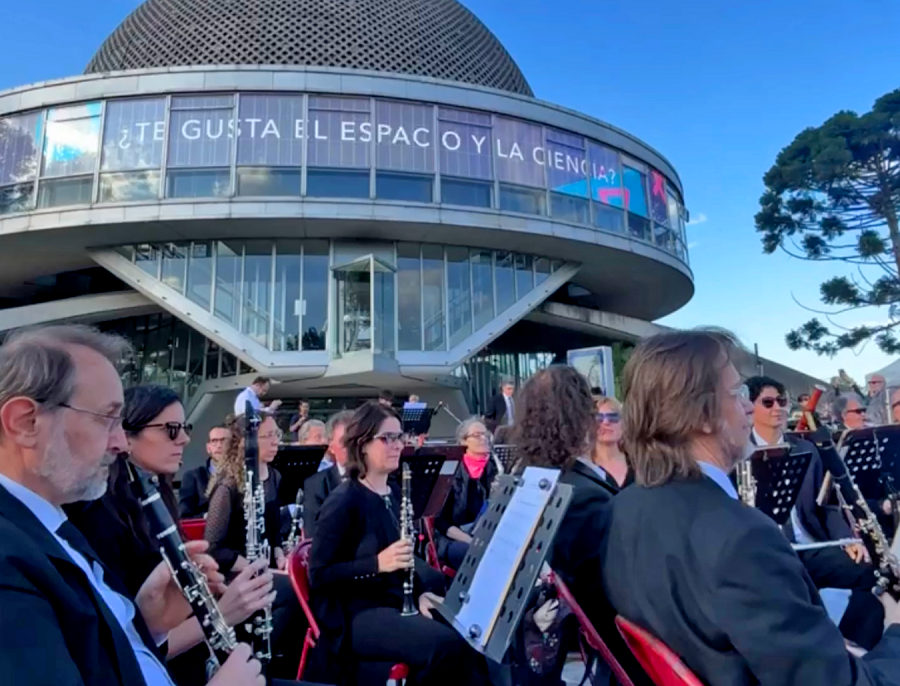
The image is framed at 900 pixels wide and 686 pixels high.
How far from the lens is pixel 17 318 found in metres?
19.4

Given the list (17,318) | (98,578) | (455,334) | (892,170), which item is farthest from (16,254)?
(892,170)

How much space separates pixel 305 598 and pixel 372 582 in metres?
0.37

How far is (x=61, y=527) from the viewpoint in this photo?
1.78 metres

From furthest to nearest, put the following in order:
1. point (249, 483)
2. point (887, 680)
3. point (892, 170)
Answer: point (892, 170) < point (249, 483) < point (887, 680)

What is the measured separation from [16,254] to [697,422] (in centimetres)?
2302

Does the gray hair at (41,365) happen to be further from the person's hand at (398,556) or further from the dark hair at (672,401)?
the person's hand at (398,556)

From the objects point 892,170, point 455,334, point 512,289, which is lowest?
point 455,334

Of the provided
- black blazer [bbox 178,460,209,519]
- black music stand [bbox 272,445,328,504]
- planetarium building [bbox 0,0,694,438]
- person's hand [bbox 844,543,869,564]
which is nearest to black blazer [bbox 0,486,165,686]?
person's hand [bbox 844,543,869,564]

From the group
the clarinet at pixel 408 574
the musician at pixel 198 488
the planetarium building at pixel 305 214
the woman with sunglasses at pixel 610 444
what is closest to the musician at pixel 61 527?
the clarinet at pixel 408 574

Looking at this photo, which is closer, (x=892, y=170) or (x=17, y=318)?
(x=17, y=318)

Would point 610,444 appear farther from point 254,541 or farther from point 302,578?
point 254,541

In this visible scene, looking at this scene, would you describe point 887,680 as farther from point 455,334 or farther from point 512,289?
point 512,289

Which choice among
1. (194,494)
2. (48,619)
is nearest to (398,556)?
(48,619)

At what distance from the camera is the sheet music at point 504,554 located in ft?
6.49
